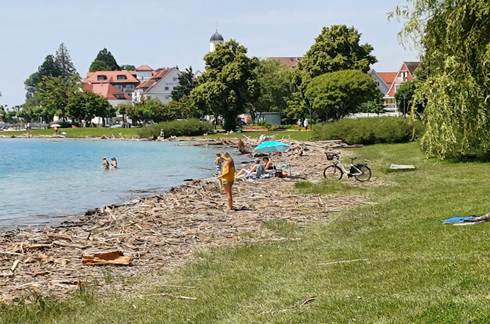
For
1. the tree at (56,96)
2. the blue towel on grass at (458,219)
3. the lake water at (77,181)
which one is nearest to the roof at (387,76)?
the tree at (56,96)

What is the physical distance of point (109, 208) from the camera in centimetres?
2628

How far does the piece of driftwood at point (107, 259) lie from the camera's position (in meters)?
14.3

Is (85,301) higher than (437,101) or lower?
lower

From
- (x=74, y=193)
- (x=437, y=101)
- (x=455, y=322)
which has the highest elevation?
(x=437, y=101)

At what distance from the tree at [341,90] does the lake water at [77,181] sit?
18.3m

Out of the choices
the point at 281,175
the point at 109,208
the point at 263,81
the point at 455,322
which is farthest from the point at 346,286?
the point at 263,81

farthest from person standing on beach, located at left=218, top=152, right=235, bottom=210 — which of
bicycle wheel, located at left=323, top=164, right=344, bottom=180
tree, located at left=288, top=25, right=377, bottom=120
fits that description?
tree, located at left=288, top=25, right=377, bottom=120

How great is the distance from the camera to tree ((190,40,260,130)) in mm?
94375

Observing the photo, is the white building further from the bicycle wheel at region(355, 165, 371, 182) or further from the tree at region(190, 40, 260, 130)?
the bicycle wheel at region(355, 165, 371, 182)

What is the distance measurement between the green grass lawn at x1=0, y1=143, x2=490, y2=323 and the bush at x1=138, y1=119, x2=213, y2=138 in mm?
86122

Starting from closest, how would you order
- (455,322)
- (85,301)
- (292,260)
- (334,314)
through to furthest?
(455,322) → (334,314) → (85,301) → (292,260)

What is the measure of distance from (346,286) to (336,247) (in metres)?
3.90

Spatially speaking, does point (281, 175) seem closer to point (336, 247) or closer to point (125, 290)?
point (336, 247)

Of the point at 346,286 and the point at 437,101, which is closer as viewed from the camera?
the point at 346,286
